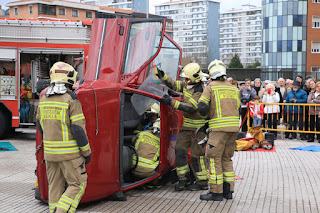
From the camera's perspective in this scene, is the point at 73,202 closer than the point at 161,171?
Yes

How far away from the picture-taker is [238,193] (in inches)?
260

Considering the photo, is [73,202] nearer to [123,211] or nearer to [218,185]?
[123,211]

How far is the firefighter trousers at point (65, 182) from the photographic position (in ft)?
15.8

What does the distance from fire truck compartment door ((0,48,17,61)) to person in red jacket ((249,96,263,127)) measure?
22.7ft

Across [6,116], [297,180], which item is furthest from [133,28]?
[6,116]

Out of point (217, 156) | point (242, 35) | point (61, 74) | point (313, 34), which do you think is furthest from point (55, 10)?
point (242, 35)

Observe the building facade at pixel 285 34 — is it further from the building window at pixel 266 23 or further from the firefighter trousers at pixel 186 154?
the firefighter trousers at pixel 186 154

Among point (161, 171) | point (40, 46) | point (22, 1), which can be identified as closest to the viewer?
point (161, 171)

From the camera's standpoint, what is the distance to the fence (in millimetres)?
12562

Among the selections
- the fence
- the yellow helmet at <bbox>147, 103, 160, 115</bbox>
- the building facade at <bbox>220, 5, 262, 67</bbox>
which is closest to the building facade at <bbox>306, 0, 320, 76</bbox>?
the fence

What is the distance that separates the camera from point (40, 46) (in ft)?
41.1

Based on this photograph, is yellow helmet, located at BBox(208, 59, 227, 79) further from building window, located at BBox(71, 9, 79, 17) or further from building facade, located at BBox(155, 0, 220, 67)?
building facade, located at BBox(155, 0, 220, 67)

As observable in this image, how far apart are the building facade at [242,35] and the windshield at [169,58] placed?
168658 mm

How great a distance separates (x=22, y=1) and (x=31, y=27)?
74736 millimetres
